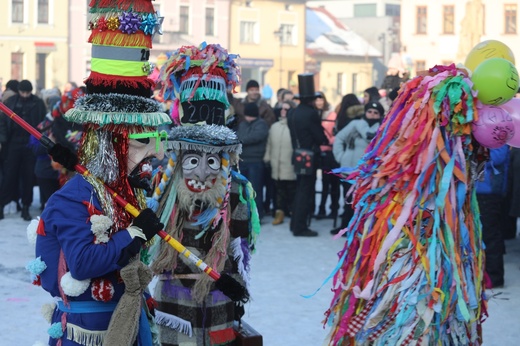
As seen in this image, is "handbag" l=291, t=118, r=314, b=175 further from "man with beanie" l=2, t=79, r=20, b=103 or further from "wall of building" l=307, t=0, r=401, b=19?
"wall of building" l=307, t=0, r=401, b=19

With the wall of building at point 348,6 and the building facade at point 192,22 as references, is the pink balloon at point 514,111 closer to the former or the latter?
the building facade at point 192,22

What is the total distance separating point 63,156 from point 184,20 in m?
42.4

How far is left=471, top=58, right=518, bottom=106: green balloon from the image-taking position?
4789 millimetres

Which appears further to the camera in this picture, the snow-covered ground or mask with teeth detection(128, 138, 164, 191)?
the snow-covered ground

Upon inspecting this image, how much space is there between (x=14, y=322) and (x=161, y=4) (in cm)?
3806

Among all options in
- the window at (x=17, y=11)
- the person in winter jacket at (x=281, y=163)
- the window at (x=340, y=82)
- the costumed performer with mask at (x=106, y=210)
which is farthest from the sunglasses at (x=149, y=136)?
the window at (x=340, y=82)

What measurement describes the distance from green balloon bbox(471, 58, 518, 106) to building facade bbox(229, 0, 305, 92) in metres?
41.9

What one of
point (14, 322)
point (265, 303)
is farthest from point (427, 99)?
point (14, 322)

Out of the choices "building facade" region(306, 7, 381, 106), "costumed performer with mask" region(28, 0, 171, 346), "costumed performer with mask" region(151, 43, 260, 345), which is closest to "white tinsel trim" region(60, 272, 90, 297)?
"costumed performer with mask" region(28, 0, 171, 346)

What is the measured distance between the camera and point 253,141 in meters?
11.4

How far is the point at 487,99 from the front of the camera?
15.9 ft

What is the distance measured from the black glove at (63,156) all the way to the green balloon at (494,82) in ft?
7.44

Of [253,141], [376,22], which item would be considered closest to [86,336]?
[253,141]

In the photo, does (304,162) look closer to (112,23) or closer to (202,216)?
(202,216)
